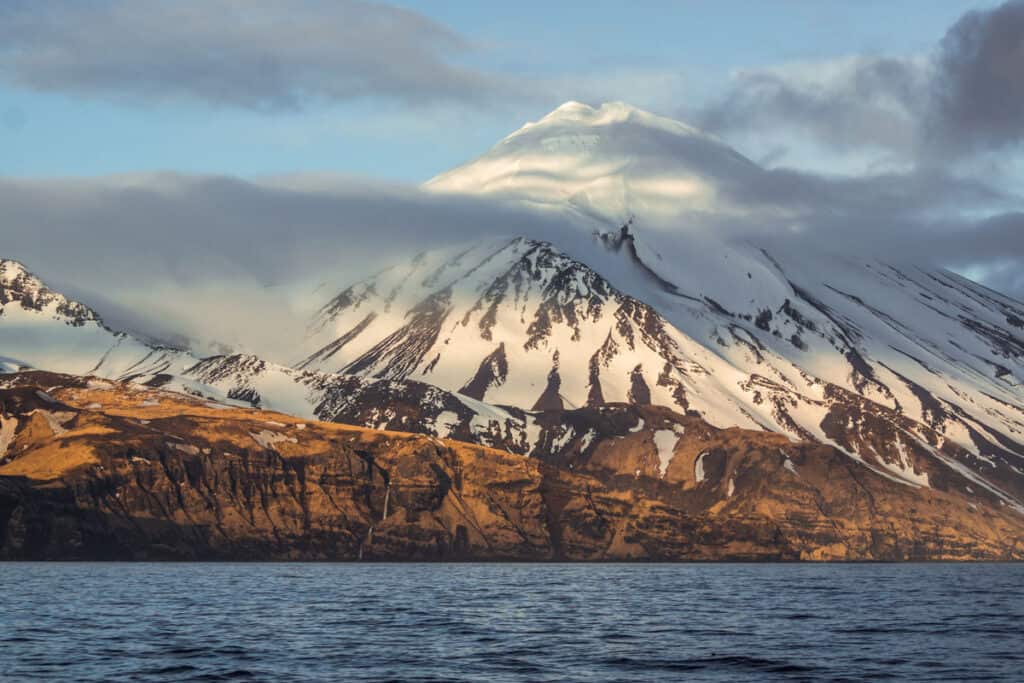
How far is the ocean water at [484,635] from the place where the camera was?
9238cm

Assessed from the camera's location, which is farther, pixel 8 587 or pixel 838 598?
pixel 838 598

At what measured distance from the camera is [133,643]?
104062 millimetres

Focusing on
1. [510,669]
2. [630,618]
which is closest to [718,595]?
[630,618]

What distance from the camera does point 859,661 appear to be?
98.8 m

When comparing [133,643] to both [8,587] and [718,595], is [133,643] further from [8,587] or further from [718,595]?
[718,595]

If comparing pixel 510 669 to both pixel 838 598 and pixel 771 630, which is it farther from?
pixel 838 598

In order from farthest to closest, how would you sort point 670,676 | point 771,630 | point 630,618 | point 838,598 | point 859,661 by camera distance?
1. point 838,598
2. point 630,618
3. point 771,630
4. point 859,661
5. point 670,676

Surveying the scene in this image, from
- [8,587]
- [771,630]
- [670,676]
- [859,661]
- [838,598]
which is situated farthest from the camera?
[838,598]

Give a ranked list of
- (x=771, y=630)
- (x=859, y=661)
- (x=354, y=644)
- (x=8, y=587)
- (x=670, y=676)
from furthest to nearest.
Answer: (x=8, y=587) → (x=771, y=630) → (x=354, y=644) → (x=859, y=661) → (x=670, y=676)

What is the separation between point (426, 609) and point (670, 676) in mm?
54518

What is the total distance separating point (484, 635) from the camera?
116 metres

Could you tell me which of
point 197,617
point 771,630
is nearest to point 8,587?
point 197,617

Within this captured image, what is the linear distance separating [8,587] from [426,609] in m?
47.2

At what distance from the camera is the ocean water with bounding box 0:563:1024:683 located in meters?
92.4
